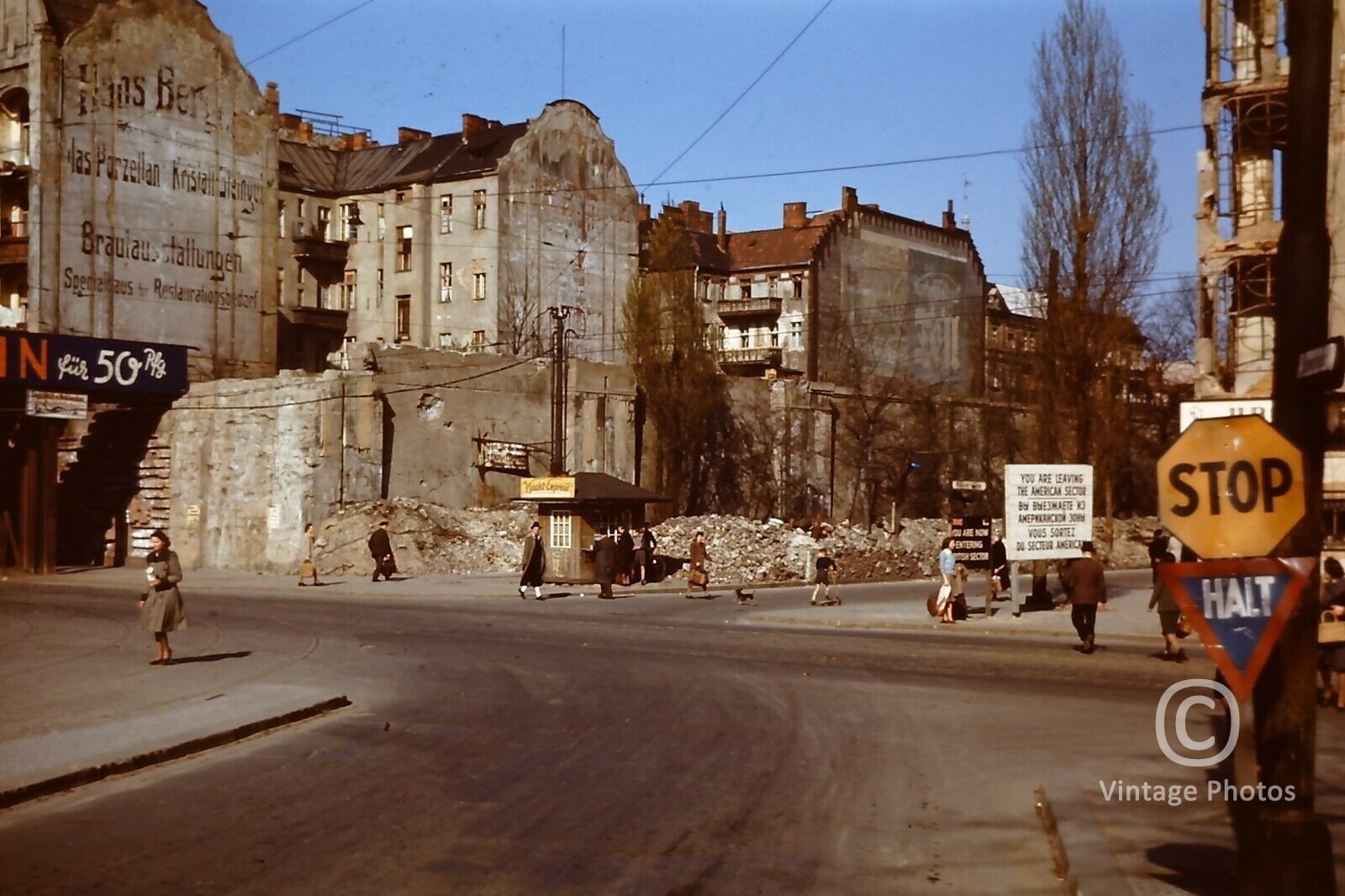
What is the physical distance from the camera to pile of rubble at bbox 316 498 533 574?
47.5 m

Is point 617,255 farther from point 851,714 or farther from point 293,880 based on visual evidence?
point 293,880

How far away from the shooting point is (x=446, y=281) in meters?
73.1

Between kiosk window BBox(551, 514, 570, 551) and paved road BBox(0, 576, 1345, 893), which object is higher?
kiosk window BBox(551, 514, 570, 551)

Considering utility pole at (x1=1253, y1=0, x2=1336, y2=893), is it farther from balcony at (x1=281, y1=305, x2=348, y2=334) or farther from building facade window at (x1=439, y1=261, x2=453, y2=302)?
building facade window at (x1=439, y1=261, x2=453, y2=302)

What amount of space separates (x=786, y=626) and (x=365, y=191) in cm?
5344

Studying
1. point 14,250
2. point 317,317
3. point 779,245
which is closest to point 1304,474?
point 14,250

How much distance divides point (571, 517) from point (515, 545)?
5.85 m

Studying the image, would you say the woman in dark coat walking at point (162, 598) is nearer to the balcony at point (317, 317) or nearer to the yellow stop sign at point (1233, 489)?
the yellow stop sign at point (1233, 489)

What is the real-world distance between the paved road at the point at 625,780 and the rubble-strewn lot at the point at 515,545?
2465cm

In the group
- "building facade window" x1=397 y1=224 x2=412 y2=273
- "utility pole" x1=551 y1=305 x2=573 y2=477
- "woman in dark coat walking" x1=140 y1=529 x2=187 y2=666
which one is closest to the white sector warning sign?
"woman in dark coat walking" x1=140 y1=529 x2=187 y2=666

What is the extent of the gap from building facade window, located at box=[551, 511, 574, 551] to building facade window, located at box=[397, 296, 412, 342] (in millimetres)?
31430

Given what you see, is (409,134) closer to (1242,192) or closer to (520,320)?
(520,320)

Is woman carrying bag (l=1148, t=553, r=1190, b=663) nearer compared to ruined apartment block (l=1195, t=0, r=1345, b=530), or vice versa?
woman carrying bag (l=1148, t=553, r=1190, b=663)

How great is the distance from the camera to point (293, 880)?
8133 millimetres
